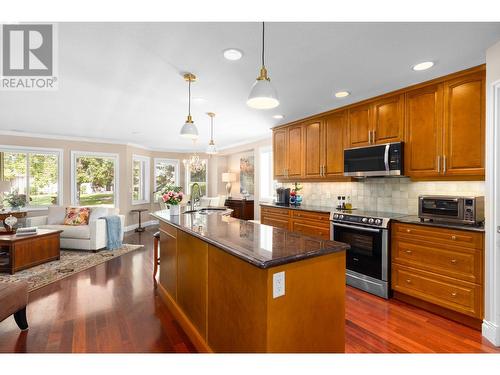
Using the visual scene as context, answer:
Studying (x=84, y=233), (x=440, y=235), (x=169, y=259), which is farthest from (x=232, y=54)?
(x=84, y=233)

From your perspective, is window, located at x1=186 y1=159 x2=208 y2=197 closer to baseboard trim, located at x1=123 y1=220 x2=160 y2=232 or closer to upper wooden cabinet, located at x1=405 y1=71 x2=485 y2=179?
baseboard trim, located at x1=123 y1=220 x2=160 y2=232

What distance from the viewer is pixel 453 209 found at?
8.34 ft

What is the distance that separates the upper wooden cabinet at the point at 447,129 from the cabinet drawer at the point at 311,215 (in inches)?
47.4

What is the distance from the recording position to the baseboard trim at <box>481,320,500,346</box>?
211cm

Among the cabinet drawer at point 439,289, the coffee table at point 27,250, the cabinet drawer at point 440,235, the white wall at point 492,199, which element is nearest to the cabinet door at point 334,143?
the cabinet drawer at point 440,235

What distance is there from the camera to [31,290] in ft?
10.4

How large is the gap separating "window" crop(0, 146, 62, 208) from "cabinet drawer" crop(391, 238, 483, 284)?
7287 mm

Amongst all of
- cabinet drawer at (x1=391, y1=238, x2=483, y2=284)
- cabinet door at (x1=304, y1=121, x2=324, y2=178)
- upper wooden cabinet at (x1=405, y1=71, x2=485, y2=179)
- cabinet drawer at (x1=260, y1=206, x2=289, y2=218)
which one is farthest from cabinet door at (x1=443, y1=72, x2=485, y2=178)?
cabinet drawer at (x1=260, y1=206, x2=289, y2=218)

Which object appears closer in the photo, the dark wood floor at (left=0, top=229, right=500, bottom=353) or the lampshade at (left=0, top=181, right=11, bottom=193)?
the dark wood floor at (left=0, top=229, right=500, bottom=353)

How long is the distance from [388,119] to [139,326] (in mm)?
3683

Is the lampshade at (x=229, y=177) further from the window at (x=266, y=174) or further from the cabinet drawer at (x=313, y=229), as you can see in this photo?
the cabinet drawer at (x=313, y=229)

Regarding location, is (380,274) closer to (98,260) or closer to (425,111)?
(425,111)

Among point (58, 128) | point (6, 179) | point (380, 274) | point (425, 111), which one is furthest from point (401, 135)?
point (6, 179)
